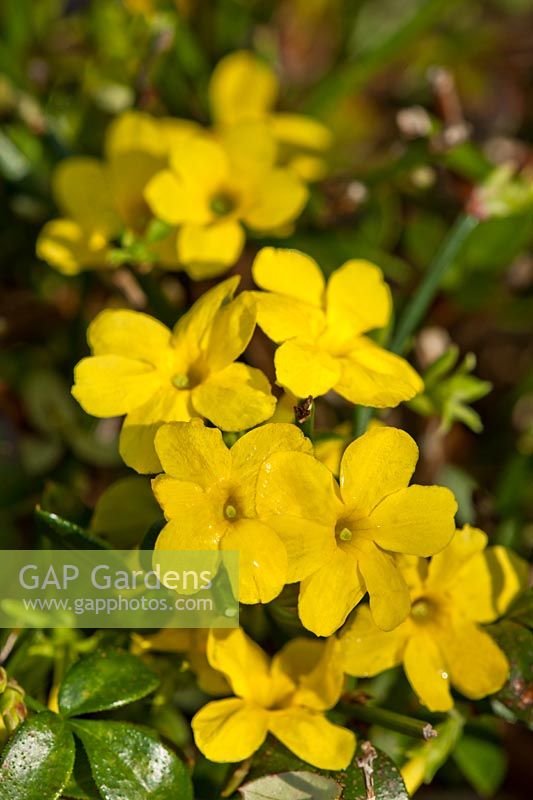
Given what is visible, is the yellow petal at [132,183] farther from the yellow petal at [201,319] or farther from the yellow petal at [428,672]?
the yellow petal at [428,672]

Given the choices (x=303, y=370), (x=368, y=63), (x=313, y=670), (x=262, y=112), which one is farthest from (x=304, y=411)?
(x=368, y=63)

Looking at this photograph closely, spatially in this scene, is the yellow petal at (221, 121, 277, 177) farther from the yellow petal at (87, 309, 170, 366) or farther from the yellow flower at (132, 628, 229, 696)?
the yellow flower at (132, 628, 229, 696)

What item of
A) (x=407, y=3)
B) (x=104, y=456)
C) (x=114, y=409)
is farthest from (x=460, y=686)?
(x=407, y=3)

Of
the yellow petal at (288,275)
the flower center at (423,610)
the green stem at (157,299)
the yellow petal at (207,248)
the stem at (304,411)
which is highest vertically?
the yellow petal at (288,275)

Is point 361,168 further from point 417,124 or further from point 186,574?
point 186,574

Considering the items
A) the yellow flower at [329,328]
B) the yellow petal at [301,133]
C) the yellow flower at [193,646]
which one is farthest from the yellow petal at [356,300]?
the yellow petal at [301,133]

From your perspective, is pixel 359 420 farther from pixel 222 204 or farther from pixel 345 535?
pixel 222 204
